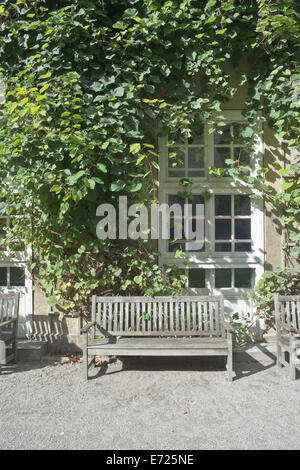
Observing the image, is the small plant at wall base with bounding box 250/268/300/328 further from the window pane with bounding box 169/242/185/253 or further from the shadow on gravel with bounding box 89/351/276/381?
the window pane with bounding box 169/242/185/253

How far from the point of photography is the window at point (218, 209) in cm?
490

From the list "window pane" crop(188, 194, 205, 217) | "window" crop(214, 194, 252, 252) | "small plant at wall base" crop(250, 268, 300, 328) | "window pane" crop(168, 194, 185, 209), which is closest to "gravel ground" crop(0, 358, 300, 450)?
"small plant at wall base" crop(250, 268, 300, 328)

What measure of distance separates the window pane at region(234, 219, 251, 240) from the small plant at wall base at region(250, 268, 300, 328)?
25.7 inches

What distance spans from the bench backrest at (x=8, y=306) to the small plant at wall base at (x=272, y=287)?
129 inches

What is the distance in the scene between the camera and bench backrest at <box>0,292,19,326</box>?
4520 millimetres

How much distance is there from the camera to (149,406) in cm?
327

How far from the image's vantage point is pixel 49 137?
4004 mm

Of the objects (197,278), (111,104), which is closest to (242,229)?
(197,278)

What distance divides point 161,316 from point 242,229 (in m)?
1.85

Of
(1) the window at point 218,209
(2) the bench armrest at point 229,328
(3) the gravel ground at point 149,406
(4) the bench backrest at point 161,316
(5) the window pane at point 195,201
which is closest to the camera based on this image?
(3) the gravel ground at point 149,406

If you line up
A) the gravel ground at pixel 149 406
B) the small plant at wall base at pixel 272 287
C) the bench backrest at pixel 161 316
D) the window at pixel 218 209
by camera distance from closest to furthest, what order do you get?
the gravel ground at pixel 149 406 < the bench backrest at pixel 161 316 < the small plant at wall base at pixel 272 287 < the window at pixel 218 209

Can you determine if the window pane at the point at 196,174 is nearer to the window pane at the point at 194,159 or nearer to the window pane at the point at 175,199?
the window pane at the point at 194,159

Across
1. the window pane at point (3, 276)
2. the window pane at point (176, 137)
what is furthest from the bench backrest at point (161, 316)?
the window pane at point (176, 137)

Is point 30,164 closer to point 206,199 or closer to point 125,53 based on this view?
point 125,53
